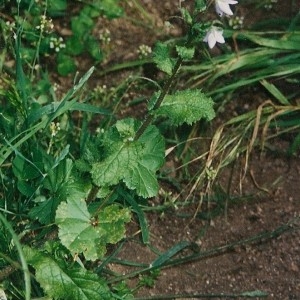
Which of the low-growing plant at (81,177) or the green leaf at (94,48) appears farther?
the green leaf at (94,48)

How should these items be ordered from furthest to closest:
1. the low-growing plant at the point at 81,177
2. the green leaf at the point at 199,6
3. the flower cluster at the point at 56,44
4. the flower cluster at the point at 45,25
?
the flower cluster at the point at 56,44 → the flower cluster at the point at 45,25 → the low-growing plant at the point at 81,177 → the green leaf at the point at 199,6

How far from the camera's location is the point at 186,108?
6.98ft

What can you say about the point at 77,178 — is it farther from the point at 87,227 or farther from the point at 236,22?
the point at 236,22

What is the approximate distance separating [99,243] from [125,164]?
10.1 inches

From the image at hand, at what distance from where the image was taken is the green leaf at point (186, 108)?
2109 mm

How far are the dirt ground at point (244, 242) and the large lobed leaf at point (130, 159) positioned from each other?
0.39 meters

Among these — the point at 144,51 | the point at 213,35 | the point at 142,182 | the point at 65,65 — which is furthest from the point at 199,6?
the point at 65,65

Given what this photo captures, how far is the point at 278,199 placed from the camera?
268 centimetres

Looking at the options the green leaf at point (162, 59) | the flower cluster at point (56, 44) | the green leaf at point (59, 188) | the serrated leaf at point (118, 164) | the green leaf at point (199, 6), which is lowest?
the green leaf at point (59, 188)

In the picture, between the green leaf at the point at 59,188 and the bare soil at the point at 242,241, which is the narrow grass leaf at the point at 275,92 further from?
the green leaf at the point at 59,188

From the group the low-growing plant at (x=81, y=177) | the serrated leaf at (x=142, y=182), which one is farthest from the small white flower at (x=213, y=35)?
the serrated leaf at (x=142, y=182)

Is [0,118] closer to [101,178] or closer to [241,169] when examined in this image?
[101,178]

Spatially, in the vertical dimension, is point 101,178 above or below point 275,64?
above

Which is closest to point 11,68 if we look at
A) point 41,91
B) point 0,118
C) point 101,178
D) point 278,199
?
point 41,91
